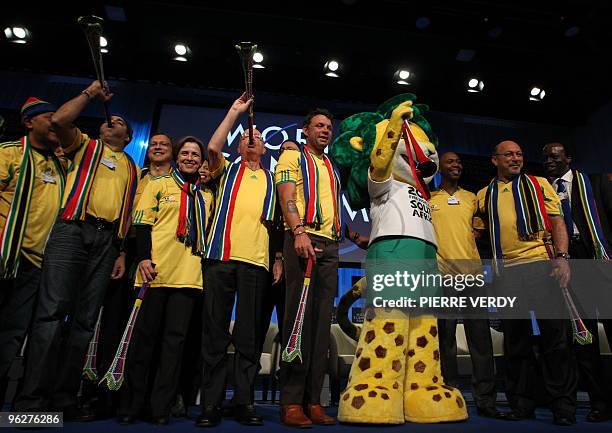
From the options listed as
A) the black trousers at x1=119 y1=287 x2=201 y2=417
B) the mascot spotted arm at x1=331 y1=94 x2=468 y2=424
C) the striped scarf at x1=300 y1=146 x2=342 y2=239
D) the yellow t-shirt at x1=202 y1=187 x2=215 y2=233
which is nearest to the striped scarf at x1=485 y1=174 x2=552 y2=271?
the mascot spotted arm at x1=331 y1=94 x2=468 y2=424

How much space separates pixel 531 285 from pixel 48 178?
2712mm

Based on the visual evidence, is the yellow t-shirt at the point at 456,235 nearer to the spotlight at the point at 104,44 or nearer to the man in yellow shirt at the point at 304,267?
the man in yellow shirt at the point at 304,267

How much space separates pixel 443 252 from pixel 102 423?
228cm

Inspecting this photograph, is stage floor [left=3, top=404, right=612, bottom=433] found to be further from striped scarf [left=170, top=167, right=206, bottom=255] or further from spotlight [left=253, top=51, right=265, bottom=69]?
spotlight [left=253, top=51, right=265, bottom=69]

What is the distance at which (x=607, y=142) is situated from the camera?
7.13 metres

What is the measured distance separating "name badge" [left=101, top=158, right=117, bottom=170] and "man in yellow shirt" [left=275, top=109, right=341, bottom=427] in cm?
97

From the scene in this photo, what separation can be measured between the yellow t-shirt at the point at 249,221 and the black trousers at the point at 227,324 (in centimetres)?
6

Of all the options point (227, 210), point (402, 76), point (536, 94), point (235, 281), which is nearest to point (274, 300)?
point (235, 281)

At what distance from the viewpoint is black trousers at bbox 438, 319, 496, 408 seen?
266cm

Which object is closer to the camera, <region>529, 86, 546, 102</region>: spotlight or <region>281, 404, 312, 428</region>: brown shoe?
<region>281, 404, 312, 428</region>: brown shoe

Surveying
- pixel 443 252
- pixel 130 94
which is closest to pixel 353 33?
pixel 130 94

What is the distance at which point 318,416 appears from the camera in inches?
81.4

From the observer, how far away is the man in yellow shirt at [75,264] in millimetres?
2057

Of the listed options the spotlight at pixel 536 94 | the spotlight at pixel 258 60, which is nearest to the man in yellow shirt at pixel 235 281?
the spotlight at pixel 258 60
